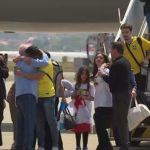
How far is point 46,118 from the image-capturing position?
9781mm

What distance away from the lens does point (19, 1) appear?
20.7 m

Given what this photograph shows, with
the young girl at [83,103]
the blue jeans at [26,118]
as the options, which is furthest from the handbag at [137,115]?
the blue jeans at [26,118]

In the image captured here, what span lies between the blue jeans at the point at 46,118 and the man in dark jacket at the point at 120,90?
908 millimetres

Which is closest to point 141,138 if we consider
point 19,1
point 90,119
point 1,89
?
point 90,119

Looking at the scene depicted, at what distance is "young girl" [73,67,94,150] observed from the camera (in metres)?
10.5

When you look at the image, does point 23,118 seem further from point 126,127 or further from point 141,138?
point 141,138

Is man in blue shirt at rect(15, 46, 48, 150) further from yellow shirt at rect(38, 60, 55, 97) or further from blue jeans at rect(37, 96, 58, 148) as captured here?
blue jeans at rect(37, 96, 58, 148)

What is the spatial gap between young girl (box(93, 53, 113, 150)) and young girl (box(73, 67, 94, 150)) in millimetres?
540

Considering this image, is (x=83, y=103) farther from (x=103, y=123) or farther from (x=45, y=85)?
(x=45, y=85)

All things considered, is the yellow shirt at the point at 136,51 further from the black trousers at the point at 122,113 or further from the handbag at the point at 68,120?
the handbag at the point at 68,120

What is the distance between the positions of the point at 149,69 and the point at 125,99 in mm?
1177

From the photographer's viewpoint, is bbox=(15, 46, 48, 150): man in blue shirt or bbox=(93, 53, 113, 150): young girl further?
bbox=(93, 53, 113, 150): young girl

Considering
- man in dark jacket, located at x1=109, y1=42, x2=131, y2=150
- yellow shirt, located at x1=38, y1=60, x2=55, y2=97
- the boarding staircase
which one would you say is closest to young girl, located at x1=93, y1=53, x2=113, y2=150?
man in dark jacket, located at x1=109, y1=42, x2=131, y2=150

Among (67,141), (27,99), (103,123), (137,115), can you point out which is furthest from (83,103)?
(67,141)
